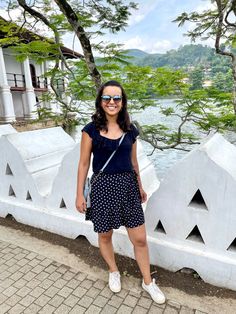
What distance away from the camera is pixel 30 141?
3291 millimetres

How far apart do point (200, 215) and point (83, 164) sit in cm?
112

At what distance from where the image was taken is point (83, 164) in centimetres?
194

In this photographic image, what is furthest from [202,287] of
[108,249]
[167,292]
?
[108,249]

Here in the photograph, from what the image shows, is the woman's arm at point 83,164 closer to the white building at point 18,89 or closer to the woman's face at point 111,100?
the woman's face at point 111,100

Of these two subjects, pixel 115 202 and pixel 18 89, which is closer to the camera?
pixel 115 202

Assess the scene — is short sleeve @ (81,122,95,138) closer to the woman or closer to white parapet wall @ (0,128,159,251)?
the woman

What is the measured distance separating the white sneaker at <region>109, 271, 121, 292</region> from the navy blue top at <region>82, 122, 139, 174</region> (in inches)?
40.9

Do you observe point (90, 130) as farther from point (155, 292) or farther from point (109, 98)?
point (155, 292)

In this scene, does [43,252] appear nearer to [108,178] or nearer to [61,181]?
[61,181]

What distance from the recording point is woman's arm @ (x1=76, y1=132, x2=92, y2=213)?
1.87 m

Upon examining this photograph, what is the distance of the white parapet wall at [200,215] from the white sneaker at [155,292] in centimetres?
34

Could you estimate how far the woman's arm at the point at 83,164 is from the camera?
1874 mm

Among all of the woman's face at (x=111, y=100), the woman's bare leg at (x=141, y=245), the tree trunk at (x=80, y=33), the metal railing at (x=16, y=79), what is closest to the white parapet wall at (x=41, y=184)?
the woman's bare leg at (x=141, y=245)

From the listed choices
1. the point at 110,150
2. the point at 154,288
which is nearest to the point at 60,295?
the point at 154,288
